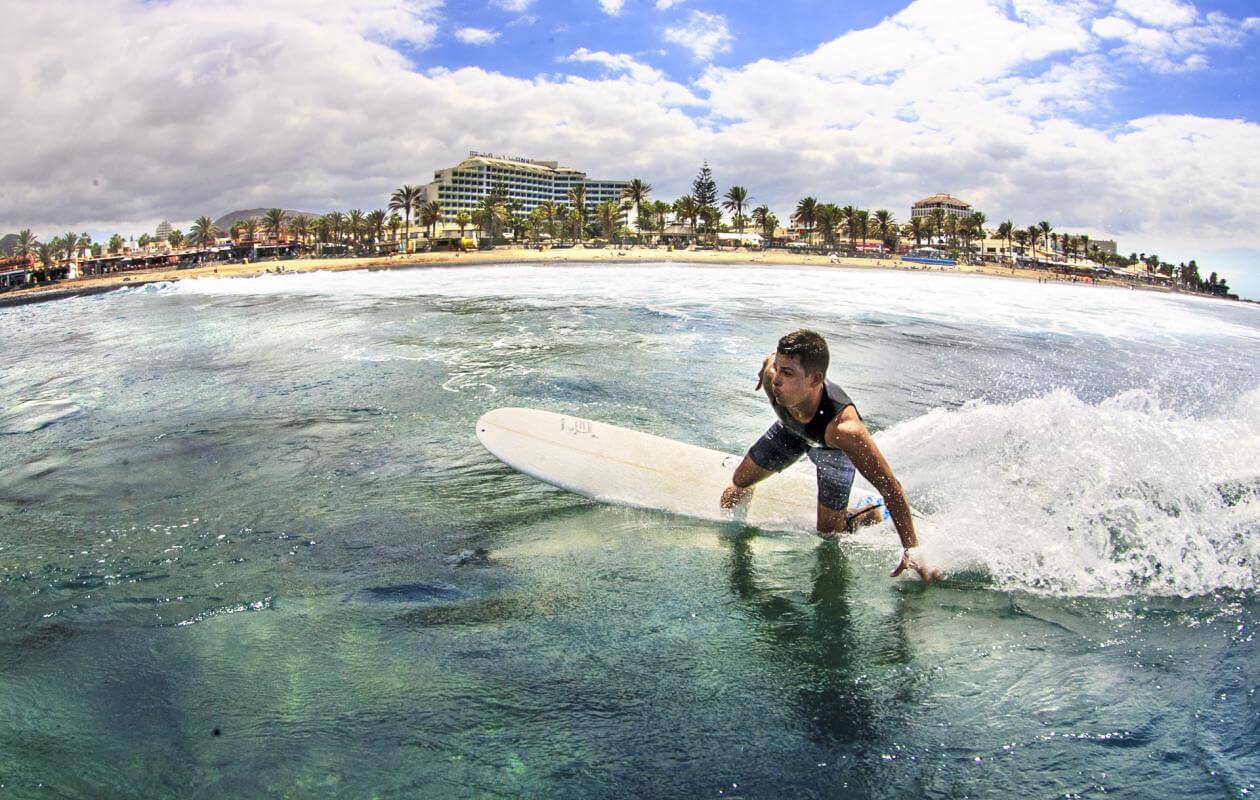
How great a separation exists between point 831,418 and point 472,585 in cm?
296

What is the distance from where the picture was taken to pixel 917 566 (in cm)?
475

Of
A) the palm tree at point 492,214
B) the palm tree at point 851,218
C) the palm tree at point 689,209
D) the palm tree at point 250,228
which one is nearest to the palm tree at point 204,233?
the palm tree at point 250,228

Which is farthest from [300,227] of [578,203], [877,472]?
[877,472]

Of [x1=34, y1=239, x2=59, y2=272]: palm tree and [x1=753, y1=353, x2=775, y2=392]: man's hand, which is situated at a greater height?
[x1=34, y1=239, x2=59, y2=272]: palm tree

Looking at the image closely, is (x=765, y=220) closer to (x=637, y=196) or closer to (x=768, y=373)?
(x=637, y=196)

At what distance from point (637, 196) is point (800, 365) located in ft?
422

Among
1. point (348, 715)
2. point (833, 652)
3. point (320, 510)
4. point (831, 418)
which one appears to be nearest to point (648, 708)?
point (833, 652)

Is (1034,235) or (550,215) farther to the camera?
(1034,235)

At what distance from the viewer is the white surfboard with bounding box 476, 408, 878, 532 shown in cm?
621

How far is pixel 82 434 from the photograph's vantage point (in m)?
9.70

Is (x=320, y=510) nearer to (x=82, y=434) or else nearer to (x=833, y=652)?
(x=833, y=652)

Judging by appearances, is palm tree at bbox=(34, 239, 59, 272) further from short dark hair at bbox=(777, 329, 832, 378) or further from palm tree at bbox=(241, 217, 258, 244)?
short dark hair at bbox=(777, 329, 832, 378)

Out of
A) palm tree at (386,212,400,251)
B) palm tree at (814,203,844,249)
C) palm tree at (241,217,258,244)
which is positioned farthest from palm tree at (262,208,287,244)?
palm tree at (814,203,844,249)

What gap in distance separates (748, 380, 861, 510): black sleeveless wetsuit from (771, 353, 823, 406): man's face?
7.9 inches
